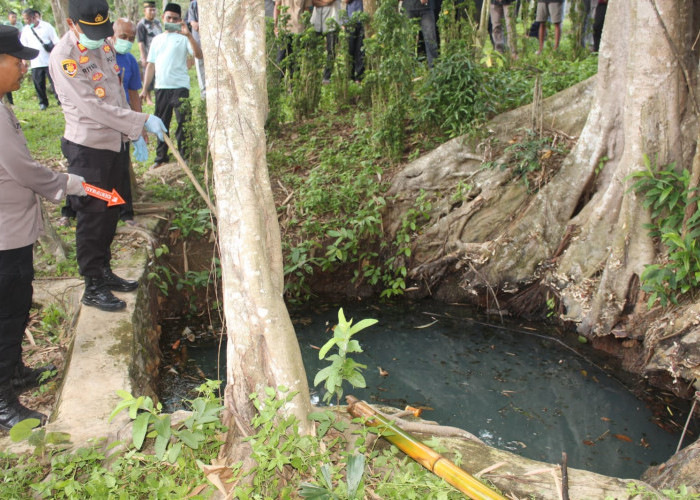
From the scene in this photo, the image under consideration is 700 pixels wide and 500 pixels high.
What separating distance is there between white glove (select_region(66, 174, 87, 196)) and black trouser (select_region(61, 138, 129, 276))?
0.36 meters

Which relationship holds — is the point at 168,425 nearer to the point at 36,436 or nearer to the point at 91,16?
the point at 36,436

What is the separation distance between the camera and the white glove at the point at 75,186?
3.72 metres

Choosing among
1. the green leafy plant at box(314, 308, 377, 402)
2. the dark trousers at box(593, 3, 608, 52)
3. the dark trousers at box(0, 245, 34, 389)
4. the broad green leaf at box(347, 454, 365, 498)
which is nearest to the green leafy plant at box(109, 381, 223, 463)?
the green leafy plant at box(314, 308, 377, 402)

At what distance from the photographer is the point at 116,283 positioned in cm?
458

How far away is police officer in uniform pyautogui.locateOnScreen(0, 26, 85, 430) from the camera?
3289mm

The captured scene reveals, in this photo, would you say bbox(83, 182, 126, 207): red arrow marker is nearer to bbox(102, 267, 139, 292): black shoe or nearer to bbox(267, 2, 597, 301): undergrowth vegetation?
bbox(102, 267, 139, 292): black shoe

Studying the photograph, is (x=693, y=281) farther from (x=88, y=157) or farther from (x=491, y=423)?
(x=88, y=157)

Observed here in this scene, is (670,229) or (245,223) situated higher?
(245,223)

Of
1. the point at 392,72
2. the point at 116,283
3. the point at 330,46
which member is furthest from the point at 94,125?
the point at 330,46

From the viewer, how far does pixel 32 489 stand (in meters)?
2.69

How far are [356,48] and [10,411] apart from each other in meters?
6.52

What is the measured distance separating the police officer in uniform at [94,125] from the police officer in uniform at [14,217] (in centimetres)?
44

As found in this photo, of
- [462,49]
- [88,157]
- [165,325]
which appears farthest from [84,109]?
[462,49]

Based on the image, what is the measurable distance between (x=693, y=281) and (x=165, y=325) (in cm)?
437
